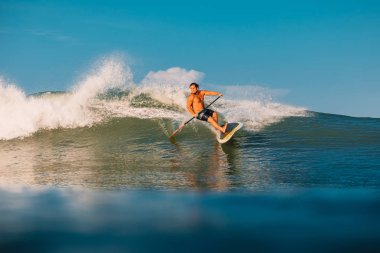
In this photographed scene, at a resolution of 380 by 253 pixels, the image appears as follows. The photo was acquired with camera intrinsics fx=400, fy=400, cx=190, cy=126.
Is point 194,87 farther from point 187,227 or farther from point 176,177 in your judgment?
point 187,227

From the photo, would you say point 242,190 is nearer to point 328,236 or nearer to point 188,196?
point 188,196

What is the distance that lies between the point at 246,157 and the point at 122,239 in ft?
17.2

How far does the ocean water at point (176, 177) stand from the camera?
333cm

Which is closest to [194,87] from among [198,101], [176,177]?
[198,101]

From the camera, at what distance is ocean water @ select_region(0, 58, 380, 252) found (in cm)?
333

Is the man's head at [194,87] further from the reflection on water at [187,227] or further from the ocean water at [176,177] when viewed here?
the reflection on water at [187,227]

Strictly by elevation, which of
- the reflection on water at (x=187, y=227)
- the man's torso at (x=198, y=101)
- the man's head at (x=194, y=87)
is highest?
the man's head at (x=194, y=87)

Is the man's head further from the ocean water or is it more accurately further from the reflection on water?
the reflection on water

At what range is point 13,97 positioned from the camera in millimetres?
14867

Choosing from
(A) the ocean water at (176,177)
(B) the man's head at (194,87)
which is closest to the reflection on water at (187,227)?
(A) the ocean water at (176,177)

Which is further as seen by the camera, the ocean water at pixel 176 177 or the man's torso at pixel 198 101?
the man's torso at pixel 198 101

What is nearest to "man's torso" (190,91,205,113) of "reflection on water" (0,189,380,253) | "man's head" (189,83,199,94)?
"man's head" (189,83,199,94)

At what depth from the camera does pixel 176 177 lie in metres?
6.42

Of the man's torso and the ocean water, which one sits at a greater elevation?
the man's torso
